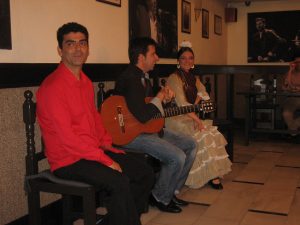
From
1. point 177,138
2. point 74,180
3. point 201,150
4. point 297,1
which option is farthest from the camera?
point 297,1

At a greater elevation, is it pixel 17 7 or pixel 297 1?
pixel 297 1

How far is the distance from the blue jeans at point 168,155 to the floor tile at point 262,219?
525mm

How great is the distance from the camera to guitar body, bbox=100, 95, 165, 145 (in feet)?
8.45

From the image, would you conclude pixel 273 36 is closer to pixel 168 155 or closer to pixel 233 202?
pixel 233 202

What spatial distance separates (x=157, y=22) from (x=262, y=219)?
220 cm

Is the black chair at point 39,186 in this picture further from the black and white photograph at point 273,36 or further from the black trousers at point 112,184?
the black and white photograph at point 273,36

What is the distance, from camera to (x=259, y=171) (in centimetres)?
396

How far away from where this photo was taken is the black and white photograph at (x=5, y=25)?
2146 mm

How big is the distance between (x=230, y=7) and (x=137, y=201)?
557 centimetres

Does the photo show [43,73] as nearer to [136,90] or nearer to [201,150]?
[136,90]

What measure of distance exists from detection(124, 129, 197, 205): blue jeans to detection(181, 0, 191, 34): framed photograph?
85.5 inches

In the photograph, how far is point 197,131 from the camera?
3324 mm

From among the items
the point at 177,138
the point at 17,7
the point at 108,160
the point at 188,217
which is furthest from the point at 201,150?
the point at 17,7

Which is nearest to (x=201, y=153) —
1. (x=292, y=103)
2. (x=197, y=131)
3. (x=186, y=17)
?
(x=197, y=131)
